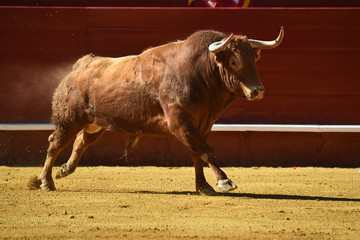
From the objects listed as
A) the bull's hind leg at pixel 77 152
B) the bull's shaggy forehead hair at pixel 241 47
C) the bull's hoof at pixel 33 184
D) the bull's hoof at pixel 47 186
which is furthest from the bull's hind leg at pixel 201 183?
the bull's hoof at pixel 33 184

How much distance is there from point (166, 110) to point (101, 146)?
2332 mm

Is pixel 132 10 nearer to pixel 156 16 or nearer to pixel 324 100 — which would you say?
pixel 156 16

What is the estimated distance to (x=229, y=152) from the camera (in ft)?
25.1

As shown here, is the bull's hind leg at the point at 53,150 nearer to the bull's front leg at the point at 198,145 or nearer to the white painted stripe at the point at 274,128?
the bull's front leg at the point at 198,145

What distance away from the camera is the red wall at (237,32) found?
7664 millimetres

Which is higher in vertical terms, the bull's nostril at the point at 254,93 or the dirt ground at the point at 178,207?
the bull's nostril at the point at 254,93

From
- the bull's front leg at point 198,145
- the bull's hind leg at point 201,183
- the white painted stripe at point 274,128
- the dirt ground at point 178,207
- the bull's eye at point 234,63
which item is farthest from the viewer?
the white painted stripe at point 274,128

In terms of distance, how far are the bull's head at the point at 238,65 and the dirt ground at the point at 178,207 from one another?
0.77 m

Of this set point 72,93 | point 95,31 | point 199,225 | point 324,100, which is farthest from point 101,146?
point 199,225

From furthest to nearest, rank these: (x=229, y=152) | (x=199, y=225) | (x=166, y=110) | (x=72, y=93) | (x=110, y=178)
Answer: (x=229, y=152), (x=110, y=178), (x=72, y=93), (x=166, y=110), (x=199, y=225)

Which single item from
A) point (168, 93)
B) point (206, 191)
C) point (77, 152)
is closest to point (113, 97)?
point (168, 93)

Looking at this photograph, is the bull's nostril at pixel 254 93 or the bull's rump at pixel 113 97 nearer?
the bull's nostril at pixel 254 93

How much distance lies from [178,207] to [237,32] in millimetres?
3193

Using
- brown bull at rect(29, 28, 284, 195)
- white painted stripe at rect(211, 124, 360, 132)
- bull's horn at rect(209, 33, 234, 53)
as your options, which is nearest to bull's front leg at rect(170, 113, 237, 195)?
brown bull at rect(29, 28, 284, 195)
